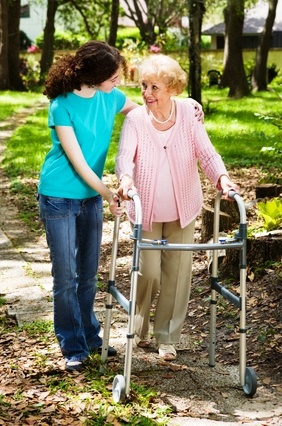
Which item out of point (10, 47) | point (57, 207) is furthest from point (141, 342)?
point (10, 47)

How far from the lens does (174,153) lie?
501cm

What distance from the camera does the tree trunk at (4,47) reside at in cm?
2680

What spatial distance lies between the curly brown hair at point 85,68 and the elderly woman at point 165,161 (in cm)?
22

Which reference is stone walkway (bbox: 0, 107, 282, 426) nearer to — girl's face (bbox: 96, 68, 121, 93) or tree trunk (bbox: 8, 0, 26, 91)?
girl's face (bbox: 96, 68, 121, 93)

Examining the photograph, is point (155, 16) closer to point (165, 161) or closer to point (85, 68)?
point (165, 161)

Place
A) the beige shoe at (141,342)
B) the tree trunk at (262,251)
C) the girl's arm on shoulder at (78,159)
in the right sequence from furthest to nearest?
the tree trunk at (262,251) → the beige shoe at (141,342) → the girl's arm on shoulder at (78,159)

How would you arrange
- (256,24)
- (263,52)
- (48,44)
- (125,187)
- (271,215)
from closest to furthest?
(125,187)
(271,215)
(263,52)
(48,44)
(256,24)

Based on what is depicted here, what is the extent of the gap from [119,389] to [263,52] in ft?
80.0

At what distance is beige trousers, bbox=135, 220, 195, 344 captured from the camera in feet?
16.9

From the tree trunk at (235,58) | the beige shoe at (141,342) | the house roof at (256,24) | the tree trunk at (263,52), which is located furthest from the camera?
the house roof at (256,24)

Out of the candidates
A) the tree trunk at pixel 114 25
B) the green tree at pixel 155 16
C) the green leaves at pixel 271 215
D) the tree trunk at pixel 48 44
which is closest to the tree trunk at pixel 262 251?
the green leaves at pixel 271 215

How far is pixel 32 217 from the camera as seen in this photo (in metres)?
9.56

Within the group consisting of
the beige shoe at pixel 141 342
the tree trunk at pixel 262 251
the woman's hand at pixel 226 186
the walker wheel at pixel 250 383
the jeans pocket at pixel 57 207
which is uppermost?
the woman's hand at pixel 226 186

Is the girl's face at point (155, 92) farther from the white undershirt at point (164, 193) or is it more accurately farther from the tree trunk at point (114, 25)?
the tree trunk at point (114, 25)
